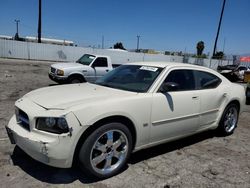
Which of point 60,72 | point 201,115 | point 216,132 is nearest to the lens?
point 201,115

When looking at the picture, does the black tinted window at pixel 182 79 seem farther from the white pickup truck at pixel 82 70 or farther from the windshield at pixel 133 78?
the white pickup truck at pixel 82 70

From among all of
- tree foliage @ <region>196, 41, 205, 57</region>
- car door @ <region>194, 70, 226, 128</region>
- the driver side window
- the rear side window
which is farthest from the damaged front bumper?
tree foliage @ <region>196, 41, 205, 57</region>

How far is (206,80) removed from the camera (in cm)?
478

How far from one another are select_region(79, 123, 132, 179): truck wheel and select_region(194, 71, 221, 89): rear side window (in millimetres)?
1924

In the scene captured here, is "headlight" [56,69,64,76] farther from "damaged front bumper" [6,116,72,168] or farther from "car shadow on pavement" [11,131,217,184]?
"damaged front bumper" [6,116,72,168]

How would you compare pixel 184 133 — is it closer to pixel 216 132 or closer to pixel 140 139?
pixel 140 139

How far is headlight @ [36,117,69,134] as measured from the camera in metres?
2.87

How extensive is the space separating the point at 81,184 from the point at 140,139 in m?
1.02

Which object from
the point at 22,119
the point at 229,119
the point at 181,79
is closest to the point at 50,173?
the point at 22,119

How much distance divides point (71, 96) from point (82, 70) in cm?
695

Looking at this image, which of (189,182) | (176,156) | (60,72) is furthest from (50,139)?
(60,72)

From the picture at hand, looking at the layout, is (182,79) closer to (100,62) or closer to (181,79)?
(181,79)

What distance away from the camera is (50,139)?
112 inches

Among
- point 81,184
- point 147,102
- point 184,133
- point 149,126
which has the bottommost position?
point 81,184
